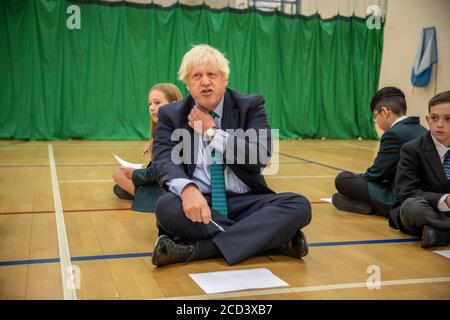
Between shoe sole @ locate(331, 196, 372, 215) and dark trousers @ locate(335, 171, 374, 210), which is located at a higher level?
dark trousers @ locate(335, 171, 374, 210)

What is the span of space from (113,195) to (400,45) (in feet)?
21.4

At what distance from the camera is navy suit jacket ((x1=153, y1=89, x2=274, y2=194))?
2.23m

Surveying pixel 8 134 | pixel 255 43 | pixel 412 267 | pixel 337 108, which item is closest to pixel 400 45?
pixel 337 108

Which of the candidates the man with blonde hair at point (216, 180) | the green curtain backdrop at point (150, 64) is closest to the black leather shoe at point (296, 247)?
the man with blonde hair at point (216, 180)

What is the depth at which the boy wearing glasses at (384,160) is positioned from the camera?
9.61ft

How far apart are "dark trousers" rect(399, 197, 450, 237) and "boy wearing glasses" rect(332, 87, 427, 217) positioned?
46 cm

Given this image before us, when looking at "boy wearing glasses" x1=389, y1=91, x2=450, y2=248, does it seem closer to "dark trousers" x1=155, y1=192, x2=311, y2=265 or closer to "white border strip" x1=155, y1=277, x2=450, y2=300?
"white border strip" x1=155, y1=277, x2=450, y2=300

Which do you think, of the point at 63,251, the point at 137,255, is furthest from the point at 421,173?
the point at 63,251

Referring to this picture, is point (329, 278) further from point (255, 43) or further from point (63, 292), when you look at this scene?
point (255, 43)

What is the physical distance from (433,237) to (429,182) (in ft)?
1.00

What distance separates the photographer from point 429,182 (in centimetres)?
257

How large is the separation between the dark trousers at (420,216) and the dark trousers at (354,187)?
0.54 m

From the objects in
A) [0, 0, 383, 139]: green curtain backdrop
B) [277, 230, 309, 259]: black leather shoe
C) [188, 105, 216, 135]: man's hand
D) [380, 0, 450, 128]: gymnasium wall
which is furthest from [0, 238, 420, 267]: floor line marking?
[380, 0, 450, 128]: gymnasium wall

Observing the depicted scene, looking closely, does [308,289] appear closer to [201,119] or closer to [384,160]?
[201,119]
